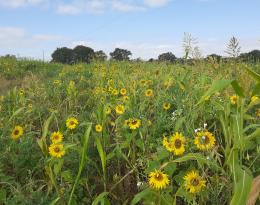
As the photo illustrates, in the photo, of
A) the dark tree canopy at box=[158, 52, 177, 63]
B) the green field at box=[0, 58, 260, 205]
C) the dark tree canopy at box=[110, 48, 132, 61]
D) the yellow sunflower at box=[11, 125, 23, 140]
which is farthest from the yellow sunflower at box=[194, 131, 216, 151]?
the dark tree canopy at box=[110, 48, 132, 61]

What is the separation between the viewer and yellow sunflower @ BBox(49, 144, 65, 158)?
1937 mm

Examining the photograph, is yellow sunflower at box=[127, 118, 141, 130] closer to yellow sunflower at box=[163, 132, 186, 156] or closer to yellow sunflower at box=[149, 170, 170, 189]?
yellow sunflower at box=[163, 132, 186, 156]

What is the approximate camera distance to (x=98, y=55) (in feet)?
25.4

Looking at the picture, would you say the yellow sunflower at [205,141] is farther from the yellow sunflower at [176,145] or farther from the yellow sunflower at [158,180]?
the yellow sunflower at [158,180]

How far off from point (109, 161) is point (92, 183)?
215 mm

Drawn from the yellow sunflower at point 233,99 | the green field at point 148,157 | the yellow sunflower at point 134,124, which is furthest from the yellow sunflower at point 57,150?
the yellow sunflower at point 233,99

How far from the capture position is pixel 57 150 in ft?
6.44

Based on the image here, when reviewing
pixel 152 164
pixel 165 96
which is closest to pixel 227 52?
pixel 152 164

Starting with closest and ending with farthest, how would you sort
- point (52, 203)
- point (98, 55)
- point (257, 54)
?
1. point (52, 203)
2. point (257, 54)
3. point (98, 55)

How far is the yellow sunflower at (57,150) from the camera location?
194cm

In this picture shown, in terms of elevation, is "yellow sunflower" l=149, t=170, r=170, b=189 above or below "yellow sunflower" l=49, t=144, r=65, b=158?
below

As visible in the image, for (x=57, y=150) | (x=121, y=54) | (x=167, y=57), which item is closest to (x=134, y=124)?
(x=57, y=150)

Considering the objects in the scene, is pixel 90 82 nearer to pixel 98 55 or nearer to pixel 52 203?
pixel 98 55

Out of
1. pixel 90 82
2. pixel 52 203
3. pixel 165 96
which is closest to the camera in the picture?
pixel 52 203
